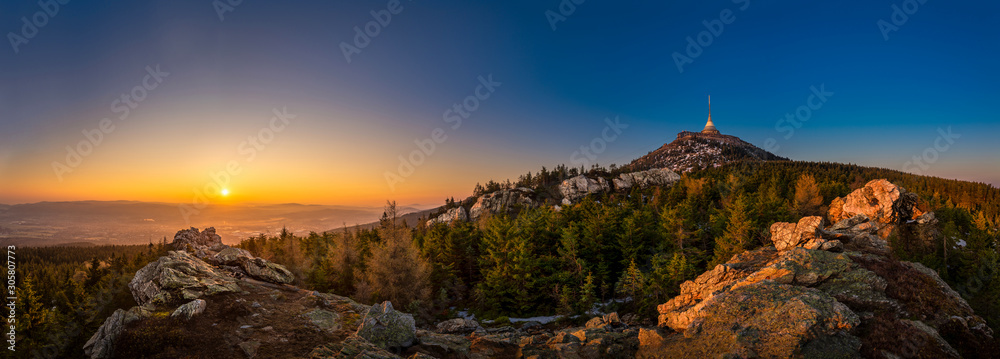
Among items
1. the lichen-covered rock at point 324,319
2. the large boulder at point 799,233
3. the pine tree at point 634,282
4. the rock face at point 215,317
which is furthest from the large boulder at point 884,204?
the rock face at point 215,317

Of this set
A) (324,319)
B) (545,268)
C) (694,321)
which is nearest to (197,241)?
(324,319)

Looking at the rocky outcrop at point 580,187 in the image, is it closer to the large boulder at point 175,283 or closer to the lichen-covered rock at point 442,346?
the lichen-covered rock at point 442,346

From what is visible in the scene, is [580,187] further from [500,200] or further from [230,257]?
[230,257]

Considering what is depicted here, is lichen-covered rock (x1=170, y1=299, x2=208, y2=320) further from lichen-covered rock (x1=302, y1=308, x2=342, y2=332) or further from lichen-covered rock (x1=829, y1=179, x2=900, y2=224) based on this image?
lichen-covered rock (x1=829, y1=179, x2=900, y2=224)

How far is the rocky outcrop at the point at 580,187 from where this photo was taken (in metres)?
133

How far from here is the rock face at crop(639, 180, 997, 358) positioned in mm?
12344

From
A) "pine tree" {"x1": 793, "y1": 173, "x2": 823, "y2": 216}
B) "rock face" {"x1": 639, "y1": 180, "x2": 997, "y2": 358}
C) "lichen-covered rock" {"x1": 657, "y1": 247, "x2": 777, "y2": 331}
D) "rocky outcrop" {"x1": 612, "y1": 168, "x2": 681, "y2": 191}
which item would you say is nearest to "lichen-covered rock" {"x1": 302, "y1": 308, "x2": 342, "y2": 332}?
"rock face" {"x1": 639, "y1": 180, "x2": 997, "y2": 358}

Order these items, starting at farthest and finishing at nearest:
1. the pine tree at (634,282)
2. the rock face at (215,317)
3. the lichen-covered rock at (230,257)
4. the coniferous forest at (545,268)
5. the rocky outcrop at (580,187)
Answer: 1. the rocky outcrop at (580,187)
2. the lichen-covered rock at (230,257)
3. the coniferous forest at (545,268)
4. the pine tree at (634,282)
5. the rock face at (215,317)

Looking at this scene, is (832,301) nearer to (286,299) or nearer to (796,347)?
(796,347)

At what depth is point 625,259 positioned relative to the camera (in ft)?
134

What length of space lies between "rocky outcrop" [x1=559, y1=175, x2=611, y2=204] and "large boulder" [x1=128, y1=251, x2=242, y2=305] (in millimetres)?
117396

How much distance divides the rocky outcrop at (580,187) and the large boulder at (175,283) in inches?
4622

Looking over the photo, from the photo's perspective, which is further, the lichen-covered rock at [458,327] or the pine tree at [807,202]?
the pine tree at [807,202]

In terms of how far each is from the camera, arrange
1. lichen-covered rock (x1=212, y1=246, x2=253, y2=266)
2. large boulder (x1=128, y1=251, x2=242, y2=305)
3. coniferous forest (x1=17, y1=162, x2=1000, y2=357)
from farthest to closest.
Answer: lichen-covered rock (x1=212, y1=246, x2=253, y2=266) < coniferous forest (x1=17, y1=162, x2=1000, y2=357) < large boulder (x1=128, y1=251, x2=242, y2=305)
